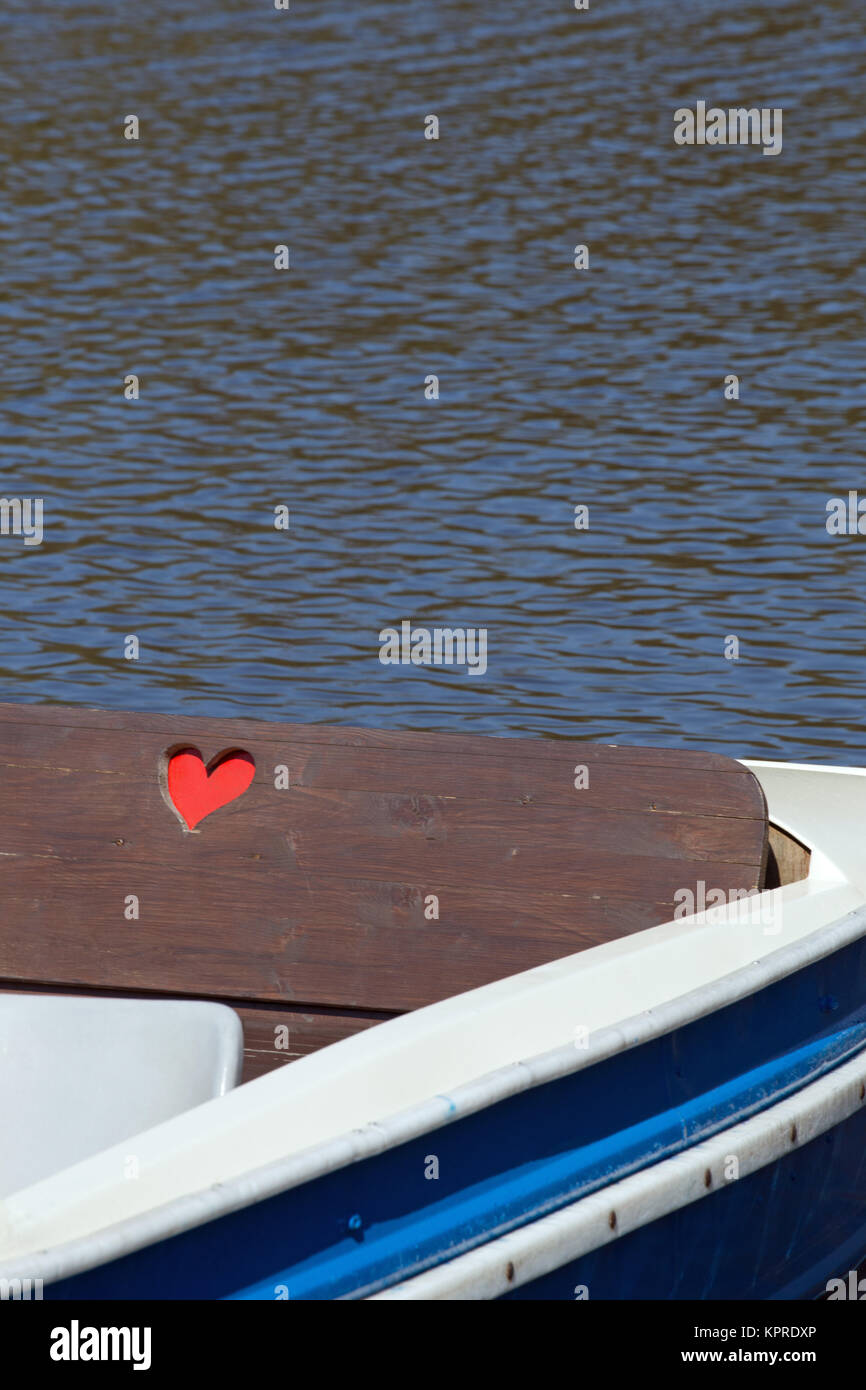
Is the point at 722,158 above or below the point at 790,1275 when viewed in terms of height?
above

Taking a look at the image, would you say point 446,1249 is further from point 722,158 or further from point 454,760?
point 722,158

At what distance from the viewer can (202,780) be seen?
14.3ft

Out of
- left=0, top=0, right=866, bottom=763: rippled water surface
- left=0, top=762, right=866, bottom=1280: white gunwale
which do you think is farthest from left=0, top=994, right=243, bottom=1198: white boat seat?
left=0, top=0, right=866, bottom=763: rippled water surface

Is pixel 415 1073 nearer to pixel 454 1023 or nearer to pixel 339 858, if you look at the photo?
pixel 454 1023

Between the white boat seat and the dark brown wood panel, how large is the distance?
2.45 feet

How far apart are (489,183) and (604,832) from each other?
15.4 meters

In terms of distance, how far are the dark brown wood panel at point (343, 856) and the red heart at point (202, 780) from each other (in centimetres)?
2

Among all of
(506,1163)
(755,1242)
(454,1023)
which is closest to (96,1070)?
(454,1023)

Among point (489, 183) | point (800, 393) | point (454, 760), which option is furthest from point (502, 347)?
point (454, 760)

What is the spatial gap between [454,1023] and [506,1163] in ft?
0.80

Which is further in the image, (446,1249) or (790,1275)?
(790,1275)

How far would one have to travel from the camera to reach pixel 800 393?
12.9 meters

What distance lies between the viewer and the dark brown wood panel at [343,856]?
418cm

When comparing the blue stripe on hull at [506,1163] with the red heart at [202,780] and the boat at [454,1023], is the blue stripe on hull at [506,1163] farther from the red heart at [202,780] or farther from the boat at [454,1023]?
the red heart at [202,780]
